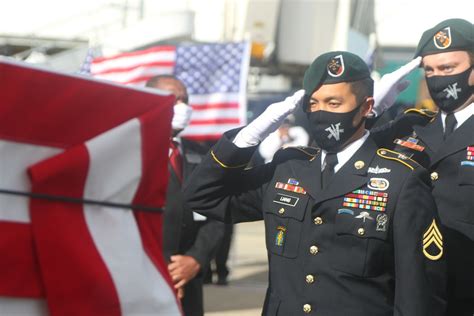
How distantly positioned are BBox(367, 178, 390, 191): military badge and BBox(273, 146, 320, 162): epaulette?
0.93ft

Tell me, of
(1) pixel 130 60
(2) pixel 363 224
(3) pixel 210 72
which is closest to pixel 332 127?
(2) pixel 363 224

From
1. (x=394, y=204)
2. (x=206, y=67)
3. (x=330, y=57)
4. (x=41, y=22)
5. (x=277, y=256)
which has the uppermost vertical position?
(x=330, y=57)

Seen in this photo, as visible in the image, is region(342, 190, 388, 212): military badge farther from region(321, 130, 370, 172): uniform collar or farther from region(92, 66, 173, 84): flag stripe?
region(92, 66, 173, 84): flag stripe

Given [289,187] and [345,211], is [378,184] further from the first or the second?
[289,187]

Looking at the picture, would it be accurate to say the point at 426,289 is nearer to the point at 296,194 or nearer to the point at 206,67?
the point at 296,194

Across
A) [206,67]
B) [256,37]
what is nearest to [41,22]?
[256,37]

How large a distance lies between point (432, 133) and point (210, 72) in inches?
205

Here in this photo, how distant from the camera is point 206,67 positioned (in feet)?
30.5

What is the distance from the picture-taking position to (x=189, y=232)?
198 inches

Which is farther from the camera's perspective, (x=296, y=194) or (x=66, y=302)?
(x=296, y=194)

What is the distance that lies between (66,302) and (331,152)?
5.11ft

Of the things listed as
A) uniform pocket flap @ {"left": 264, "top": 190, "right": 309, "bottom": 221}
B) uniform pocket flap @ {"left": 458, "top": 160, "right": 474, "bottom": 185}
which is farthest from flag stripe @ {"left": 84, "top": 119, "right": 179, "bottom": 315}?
uniform pocket flap @ {"left": 458, "top": 160, "right": 474, "bottom": 185}

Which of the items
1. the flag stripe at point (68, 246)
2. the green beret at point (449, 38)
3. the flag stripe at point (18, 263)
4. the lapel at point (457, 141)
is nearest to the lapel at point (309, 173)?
the lapel at point (457, 141)

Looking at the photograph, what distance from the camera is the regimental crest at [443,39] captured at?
4184 millimetres
